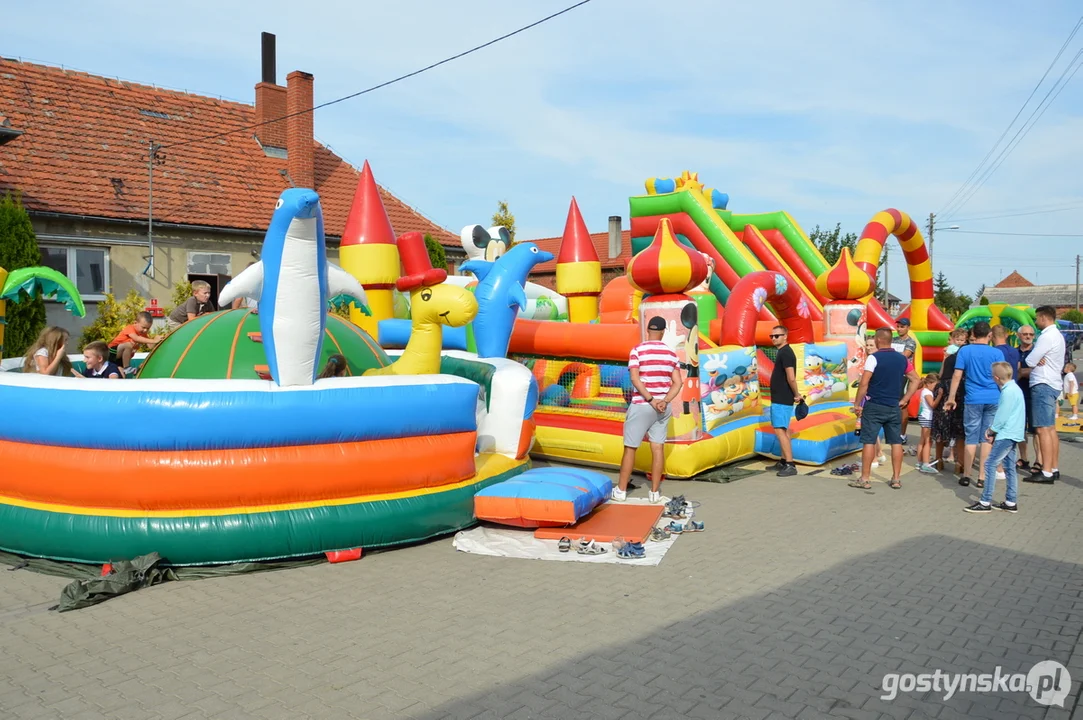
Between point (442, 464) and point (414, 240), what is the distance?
14.7 ft

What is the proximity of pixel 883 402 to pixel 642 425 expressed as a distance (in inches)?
94.6

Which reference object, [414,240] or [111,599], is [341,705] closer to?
[111,599]

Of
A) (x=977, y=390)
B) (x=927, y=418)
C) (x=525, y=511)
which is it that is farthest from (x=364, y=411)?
(x=927, y=418)

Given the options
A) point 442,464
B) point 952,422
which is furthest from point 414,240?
point 952,422

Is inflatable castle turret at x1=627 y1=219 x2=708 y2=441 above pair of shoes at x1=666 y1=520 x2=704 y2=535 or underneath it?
above

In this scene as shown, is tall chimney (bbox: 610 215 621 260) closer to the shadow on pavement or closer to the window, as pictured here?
the window

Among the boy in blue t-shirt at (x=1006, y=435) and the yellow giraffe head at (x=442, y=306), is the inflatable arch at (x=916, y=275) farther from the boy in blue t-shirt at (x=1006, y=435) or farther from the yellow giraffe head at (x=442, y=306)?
the yellow giraffe head at (x=442, y=306)

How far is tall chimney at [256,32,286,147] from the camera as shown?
18828 millimetres

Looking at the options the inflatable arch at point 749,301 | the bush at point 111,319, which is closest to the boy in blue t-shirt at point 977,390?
the inflatable arch at point 749,301

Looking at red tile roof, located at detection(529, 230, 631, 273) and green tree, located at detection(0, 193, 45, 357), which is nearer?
green tree, located at detection(0, 193, 45, 357)

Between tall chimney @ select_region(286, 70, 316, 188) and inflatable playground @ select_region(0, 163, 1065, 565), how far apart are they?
1006 cm

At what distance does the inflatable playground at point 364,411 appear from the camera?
4.76m

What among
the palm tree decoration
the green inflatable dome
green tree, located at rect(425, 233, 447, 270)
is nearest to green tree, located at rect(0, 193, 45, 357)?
the palm tree decoration

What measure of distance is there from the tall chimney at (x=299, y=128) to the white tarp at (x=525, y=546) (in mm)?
14710
